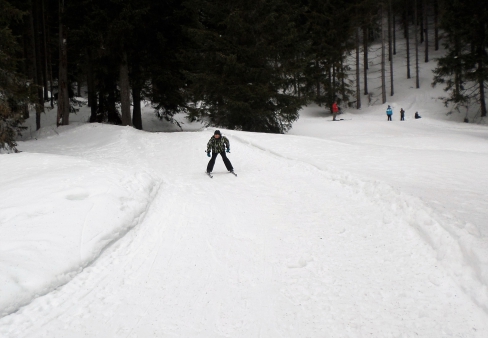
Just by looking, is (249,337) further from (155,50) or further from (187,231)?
(155,50)

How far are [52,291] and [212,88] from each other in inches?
726

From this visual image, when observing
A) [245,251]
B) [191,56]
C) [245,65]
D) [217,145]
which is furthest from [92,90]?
[245,251]

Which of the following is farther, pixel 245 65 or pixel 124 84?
pixel 124 84

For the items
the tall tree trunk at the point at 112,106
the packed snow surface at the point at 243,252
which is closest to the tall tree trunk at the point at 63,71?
the tall tree trunk at the point at 112,106

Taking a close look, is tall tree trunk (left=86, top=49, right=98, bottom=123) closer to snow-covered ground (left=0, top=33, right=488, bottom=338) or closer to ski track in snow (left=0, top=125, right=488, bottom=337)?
snow-covered ground (left=0, top=33, right=488, bottom=338)

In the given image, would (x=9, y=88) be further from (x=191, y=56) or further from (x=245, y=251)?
(x=245, y=251)

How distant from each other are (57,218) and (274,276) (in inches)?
170

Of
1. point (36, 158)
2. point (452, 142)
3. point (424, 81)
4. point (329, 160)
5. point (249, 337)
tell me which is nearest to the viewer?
point (249, 337)

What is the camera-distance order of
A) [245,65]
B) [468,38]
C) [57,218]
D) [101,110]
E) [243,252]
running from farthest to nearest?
[468,38] < [101,110] < [245,65] < [57,218] < [243,252]

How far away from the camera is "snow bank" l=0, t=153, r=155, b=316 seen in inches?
184

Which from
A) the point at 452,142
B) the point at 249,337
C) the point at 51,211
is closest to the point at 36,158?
the point at 51,211

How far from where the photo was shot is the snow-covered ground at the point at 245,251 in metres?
3.96

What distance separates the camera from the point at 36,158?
11750 millimetres

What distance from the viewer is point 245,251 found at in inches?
231
